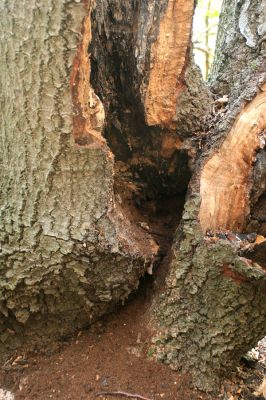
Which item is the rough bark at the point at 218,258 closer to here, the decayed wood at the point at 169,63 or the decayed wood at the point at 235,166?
the decayed wood at the point at 235,166

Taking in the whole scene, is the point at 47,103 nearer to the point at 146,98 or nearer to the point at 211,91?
the point at 146,98

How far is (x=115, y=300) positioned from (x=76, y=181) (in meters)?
0.61

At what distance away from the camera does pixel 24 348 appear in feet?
6.18

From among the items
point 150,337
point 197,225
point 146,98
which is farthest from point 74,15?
point 150,337

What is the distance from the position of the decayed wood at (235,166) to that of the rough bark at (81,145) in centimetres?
20

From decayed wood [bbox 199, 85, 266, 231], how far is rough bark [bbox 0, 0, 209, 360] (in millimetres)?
199

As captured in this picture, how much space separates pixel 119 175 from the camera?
1988 millimetres

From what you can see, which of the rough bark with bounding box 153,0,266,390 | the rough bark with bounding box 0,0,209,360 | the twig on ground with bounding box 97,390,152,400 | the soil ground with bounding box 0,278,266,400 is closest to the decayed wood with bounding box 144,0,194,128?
the rough bark with bounding box 0,0,209,360

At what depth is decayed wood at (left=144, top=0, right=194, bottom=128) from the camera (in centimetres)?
168

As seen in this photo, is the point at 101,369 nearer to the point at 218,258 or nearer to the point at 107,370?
the point at 107,370

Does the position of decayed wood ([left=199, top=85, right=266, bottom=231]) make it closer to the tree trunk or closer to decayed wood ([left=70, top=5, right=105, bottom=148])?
the tree trunk

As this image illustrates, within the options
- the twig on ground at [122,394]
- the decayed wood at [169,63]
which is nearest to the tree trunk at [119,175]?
the decayed wood at [169,63]

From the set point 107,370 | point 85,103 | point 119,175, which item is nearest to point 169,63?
point 85,103

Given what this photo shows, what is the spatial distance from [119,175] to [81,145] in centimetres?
46
